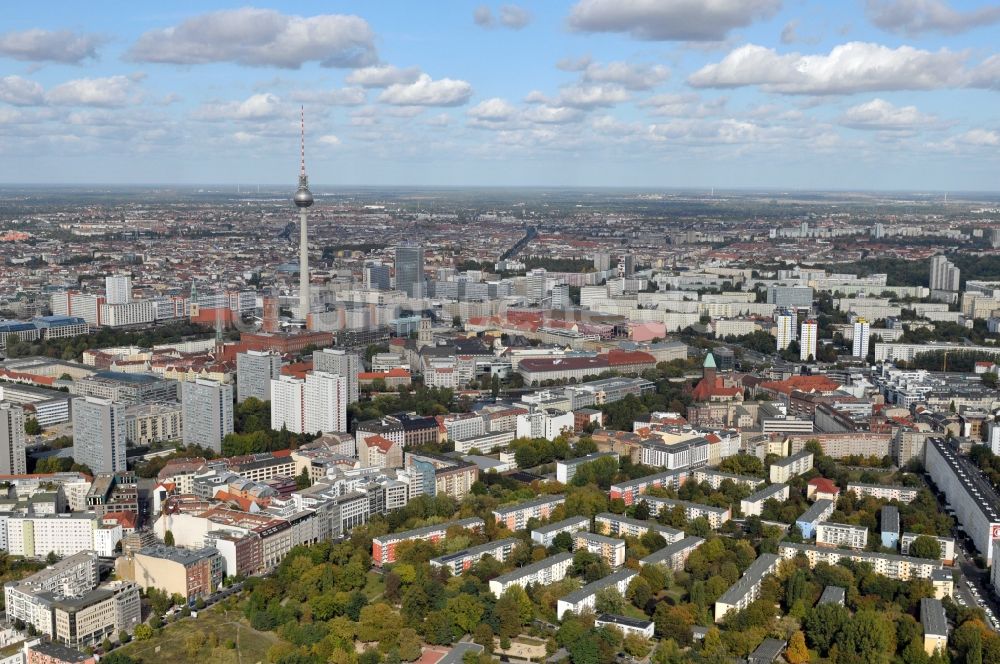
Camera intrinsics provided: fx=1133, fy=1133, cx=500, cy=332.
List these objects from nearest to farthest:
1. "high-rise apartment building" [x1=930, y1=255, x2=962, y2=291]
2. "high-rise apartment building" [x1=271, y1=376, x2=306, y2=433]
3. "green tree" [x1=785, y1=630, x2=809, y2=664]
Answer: "green tree" [x1=785, y1=630, x2=809, y2=664]
"high-rise apartment building" [x1=271, y1=376, x2=306, y2=433]
"high-rise apartment building" [x1=930, y1=255, x2=962, y2=291]

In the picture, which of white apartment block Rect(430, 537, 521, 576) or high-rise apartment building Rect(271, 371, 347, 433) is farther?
high-rise apartment building Rect(271, 371, 347, 433)

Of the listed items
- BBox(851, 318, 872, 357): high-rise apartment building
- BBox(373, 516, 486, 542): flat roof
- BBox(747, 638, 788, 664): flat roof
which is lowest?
BBox(747, 638, 788, 664): flat roof

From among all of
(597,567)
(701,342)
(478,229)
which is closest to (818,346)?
(701,342)

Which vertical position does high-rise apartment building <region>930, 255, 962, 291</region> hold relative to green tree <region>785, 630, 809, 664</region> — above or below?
above

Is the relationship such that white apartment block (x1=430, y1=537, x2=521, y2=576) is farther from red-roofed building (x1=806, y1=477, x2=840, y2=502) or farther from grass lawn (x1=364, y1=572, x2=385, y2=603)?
red-roofed building (x1=806, y1=477, x2=840, y2=502)

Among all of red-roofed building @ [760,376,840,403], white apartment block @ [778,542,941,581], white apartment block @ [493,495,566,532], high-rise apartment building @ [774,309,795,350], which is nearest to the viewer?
white apartment block @ [778,542,941,581]

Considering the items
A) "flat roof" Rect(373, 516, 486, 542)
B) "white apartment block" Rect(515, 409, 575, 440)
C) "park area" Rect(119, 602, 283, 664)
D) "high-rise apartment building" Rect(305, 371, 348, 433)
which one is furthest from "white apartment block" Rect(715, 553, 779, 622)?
"high-rise apartment building" Rect(305, 371, 348, 433)

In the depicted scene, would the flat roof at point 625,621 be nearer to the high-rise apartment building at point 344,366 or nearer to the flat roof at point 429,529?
the flat roof at point 429,529
